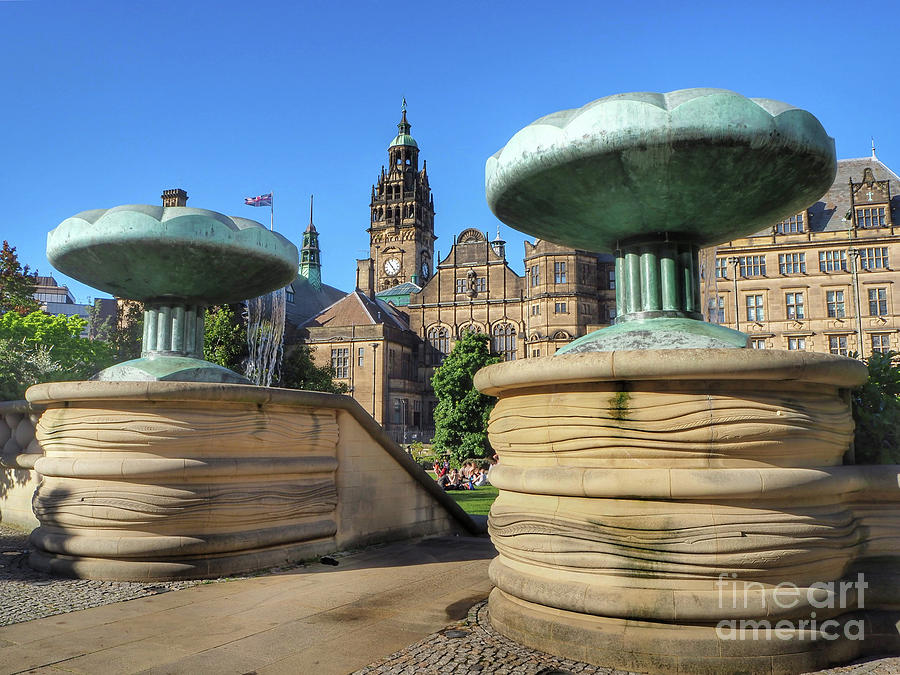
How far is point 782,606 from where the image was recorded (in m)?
4.14

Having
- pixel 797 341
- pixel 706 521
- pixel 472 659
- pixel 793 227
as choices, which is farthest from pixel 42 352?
pixel 793 227

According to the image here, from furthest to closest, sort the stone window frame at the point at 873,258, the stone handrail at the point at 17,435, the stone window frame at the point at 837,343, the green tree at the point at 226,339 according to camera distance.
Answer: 1. the stone window frame at the point at 837,343
2. the stone window frame at the point at 873,258
3. the green tree at the point at 226,339
4. the stone handrail at the point at 17,435

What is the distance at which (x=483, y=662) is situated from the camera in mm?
4156

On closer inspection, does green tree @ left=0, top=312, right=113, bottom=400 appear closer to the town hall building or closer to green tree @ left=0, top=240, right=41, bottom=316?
green tree @ left=0, top=240, right=41, bottom=316

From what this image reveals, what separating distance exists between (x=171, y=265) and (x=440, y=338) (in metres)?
51.3

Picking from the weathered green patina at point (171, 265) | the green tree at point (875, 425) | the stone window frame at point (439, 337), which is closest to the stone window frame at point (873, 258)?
the stone window frame at point (439, 337)

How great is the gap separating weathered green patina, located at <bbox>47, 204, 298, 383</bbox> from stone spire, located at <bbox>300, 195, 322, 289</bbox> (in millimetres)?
73235

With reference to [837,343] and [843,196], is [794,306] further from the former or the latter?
[843,196]

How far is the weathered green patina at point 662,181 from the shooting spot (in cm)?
464

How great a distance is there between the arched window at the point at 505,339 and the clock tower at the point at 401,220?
2497 centimetres

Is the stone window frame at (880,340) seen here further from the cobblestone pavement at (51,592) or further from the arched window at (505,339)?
the cobblestone pavement at (51,592)

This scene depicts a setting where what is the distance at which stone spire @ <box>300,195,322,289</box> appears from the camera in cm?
8188

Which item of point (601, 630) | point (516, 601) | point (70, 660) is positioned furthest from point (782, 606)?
→ point (70, 660)

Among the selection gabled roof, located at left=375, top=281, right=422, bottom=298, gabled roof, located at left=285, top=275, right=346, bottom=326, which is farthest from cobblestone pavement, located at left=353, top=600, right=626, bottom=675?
gabled roof, located at left=375, top=281, right=422, bottom=298
